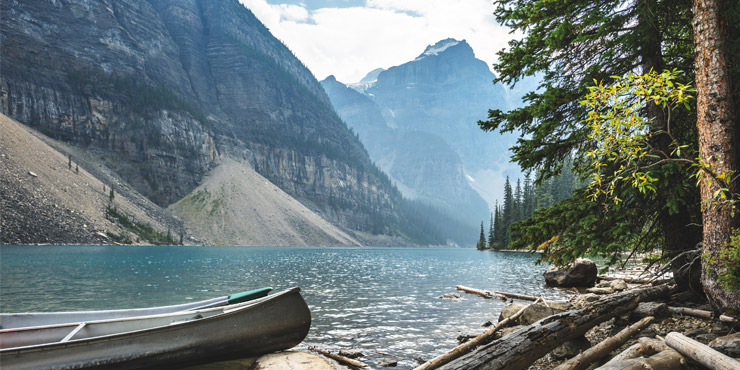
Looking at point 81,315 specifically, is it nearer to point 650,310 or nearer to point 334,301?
point 334,301

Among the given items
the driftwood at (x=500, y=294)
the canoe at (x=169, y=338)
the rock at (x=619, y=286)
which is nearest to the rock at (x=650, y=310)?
the canoe at (x=169, y=338)

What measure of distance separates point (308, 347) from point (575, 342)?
8.84 meters

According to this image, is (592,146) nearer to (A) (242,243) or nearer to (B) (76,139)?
(A) (242,243)

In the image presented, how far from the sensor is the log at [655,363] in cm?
525

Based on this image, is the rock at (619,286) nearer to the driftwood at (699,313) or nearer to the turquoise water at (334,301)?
the turquoise water at (334,301)

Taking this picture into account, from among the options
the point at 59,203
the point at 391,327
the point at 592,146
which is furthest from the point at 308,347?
the point at 59,203

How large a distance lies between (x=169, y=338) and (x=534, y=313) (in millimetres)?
11418

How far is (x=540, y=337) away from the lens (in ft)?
23.1

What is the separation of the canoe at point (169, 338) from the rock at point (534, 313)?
7516 millimetres

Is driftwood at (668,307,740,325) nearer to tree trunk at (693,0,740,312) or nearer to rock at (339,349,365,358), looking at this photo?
tree trunk at (693,0,740,312)

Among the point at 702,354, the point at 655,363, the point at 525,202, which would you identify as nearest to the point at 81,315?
the point at 655,363

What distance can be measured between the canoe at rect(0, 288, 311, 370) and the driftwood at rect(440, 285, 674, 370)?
6.96 metres

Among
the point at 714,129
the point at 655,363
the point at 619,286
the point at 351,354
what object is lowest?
the point at 619,286

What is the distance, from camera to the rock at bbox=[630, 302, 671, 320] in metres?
8.85
